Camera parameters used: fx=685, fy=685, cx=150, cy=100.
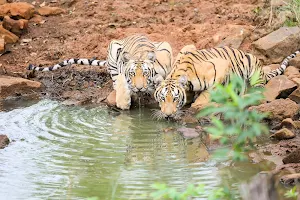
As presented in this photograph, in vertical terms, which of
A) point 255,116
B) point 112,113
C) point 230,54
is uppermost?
point 255,116

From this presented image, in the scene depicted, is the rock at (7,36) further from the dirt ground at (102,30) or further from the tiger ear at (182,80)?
the tiger ear at (182,80)

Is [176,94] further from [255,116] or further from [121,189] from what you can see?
[255,116]

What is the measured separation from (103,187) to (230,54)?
3953 mm

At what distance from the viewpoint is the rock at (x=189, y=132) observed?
7.57 meters

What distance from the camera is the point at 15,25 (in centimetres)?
1191

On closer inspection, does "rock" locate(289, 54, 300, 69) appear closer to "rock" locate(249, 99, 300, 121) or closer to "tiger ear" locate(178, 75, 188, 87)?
"rock" locate(249, 99, 300, 121)

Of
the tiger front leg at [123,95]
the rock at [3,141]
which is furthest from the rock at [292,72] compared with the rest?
Result: the rock at [3,141]

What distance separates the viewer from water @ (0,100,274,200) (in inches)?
230

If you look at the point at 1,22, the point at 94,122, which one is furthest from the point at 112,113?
the point at 1,22

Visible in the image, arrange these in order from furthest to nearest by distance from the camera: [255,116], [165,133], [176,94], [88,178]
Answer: [176,94], [165,133], [88,178], [255,116]

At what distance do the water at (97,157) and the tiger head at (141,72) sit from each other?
14.4 inches

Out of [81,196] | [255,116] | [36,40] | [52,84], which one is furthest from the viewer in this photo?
[36,40]

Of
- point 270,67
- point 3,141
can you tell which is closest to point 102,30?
point 270,67

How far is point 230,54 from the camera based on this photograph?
927 centimetres
